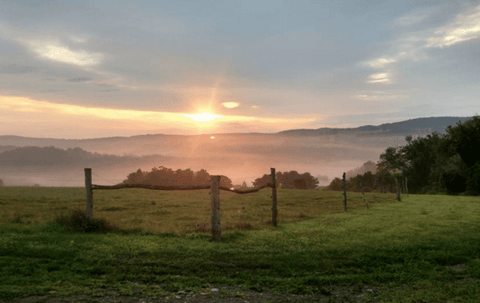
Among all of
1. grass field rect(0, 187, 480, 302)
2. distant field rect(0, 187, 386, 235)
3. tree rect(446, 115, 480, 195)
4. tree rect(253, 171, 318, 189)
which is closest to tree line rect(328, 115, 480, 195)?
tree rect(446, 115, 480, 195)

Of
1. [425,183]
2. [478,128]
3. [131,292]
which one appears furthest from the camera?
[425,183]

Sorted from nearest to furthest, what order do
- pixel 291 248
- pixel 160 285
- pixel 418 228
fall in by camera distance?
pixel 160 285 < pixel 291 248 < pixel 418 228

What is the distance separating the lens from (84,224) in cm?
1317

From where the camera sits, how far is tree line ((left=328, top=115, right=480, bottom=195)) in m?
55.5

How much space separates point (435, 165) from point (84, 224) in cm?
9079

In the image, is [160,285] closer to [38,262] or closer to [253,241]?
[38,262]

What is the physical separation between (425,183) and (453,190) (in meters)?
32.2

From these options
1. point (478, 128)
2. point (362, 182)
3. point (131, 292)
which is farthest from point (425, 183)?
point (131, 292)

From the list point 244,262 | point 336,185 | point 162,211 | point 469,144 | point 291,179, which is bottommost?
point 336,185

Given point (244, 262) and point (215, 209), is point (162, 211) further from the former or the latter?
point (244, 262)

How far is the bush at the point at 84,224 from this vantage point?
43.3 ft

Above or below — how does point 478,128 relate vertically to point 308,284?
above

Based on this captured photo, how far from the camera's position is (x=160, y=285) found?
7867 mm

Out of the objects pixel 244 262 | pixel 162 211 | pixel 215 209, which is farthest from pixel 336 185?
pixel 244 262
